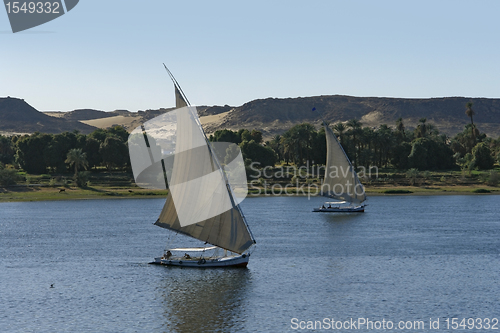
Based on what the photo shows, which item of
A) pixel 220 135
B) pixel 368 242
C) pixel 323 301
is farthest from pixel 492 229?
pixel 220 135

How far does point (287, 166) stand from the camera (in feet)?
529

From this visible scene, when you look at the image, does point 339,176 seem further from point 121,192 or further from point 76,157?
point 76,157

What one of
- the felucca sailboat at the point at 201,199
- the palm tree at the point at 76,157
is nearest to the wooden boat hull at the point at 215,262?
the felucca sailboat at the point at 201,199

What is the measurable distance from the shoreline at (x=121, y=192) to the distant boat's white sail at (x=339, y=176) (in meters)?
36.6

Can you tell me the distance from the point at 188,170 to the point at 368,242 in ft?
89.9

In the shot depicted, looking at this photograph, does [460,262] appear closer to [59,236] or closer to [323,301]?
[323,301]

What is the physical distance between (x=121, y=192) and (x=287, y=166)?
49617 mm

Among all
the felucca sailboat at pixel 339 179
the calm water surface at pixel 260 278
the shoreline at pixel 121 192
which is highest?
the felucca sailboat at pixel 339 179

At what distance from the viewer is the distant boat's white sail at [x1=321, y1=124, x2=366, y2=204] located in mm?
93562

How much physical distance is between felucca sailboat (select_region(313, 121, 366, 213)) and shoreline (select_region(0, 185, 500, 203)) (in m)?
35.6

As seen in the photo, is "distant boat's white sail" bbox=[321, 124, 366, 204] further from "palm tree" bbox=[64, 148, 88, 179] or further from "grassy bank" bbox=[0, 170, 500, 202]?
"palm tree" bbox=[64, 148, 88, 179]

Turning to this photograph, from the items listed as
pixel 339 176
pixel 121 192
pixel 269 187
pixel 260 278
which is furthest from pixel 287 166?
pixel 260 278

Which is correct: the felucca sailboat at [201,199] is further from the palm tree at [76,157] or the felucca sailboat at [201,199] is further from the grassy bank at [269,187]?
the palm tree at [76,157]

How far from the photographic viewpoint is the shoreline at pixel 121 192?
12576 cm
